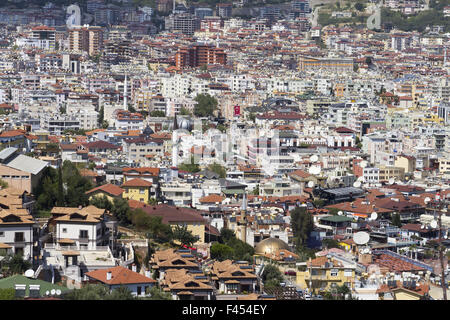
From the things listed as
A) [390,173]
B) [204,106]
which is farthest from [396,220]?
[204,106]

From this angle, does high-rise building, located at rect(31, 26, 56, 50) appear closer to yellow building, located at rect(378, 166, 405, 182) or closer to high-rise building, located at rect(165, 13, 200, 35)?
high-rise building, located at rect(165, 13, 200, 35)

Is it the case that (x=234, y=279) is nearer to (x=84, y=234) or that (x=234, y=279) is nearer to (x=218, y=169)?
(x=84, y=234)

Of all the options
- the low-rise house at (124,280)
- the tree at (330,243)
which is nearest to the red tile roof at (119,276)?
the low-rise house at (124,280)

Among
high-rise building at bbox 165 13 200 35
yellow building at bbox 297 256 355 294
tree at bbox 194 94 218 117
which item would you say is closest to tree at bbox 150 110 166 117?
tree at bbox 194 94 218 117

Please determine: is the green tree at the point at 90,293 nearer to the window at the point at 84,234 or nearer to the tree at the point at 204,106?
the window at the point at 84,234

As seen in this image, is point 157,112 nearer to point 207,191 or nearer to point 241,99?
point 241,99

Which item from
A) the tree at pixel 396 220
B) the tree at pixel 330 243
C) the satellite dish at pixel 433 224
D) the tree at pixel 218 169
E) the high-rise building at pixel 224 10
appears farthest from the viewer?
the high-rise building at pixel 224 10
